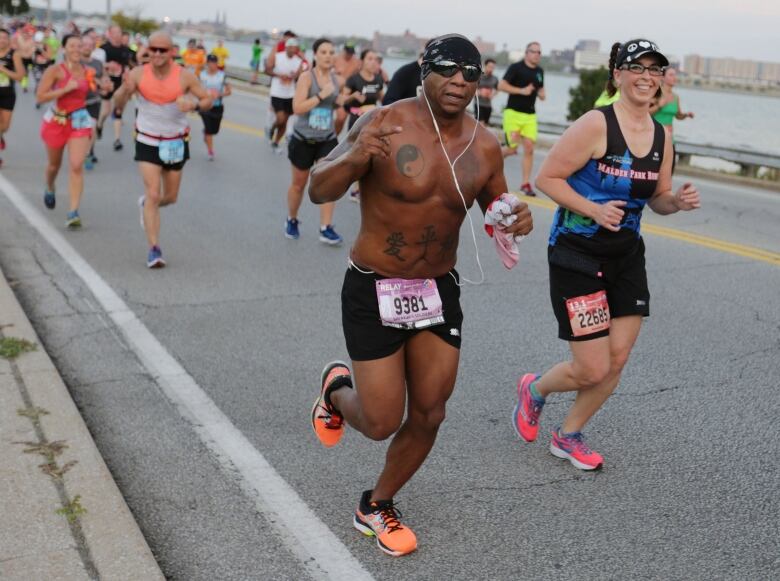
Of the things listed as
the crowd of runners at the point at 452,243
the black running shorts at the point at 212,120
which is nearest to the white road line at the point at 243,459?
the crowd of runners at the point at 452,243

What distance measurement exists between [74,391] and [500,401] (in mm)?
2359

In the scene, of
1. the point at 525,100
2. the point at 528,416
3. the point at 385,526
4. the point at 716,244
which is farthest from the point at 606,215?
the point at 525,100

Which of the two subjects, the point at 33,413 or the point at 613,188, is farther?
the point at 33,413

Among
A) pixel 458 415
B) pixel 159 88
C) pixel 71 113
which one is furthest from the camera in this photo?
pixel 71 113

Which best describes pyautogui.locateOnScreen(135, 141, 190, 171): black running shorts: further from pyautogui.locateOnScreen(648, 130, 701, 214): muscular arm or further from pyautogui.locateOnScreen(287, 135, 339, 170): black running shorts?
pyautogui.locateOnScreen(648, 130, 701, 214): muscular arm

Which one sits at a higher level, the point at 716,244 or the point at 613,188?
the point at 613,188

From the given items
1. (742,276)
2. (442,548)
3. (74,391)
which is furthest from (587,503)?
(742,276)

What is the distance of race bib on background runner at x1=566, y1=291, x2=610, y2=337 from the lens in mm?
4836

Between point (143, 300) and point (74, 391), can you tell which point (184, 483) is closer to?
point (74, 391)

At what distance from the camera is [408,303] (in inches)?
160

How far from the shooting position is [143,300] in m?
7.89

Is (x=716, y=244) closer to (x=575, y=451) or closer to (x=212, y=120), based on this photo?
(x=575, y=451)

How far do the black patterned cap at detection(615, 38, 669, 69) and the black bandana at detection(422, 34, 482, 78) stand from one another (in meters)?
1.06

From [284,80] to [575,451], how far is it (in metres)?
13.5
